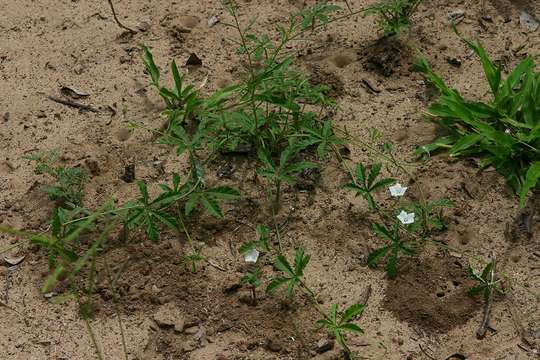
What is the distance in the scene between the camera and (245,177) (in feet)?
10.2

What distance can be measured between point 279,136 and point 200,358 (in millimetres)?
984

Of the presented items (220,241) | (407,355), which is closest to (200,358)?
(220,241)

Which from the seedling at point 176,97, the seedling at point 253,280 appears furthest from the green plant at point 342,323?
the seedling at point 176,97

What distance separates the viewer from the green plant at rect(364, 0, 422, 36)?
137 inches

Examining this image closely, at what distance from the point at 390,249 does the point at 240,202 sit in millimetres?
634

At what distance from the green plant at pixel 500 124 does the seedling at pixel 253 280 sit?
0.90m

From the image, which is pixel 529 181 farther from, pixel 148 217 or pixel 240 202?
pixel 148 217

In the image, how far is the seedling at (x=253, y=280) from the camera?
2674 mm

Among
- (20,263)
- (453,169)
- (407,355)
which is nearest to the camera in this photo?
(407,355)

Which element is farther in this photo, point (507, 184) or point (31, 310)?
point (507, 184)

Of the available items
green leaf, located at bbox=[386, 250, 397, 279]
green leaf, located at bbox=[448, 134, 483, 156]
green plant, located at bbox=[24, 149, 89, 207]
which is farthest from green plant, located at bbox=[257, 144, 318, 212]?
green plant, located at bbox=[24, 149, 89, 207]

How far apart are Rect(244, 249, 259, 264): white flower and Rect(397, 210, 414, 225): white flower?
55 cm

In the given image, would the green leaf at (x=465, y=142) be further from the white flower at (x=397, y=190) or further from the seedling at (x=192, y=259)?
the seedling at (x=192, y=259)

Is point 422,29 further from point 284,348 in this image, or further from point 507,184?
point 284,348
